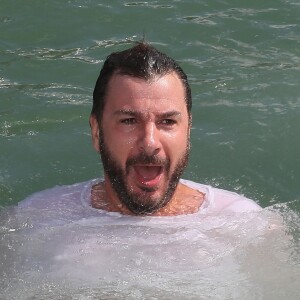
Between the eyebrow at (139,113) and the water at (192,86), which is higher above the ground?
the eyebrow at (139,113)

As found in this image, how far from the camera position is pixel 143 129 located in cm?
396

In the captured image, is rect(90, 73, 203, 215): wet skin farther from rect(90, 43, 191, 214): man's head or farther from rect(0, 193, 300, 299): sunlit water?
rect(0, 193, 300, 299): sunlit water

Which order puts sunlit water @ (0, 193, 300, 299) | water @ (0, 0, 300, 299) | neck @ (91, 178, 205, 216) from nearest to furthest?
sunlit water @ (0, 193, 300, 299) → neck @ (91, 178, 205, 216) → water @ (0, 0, 300, 299)

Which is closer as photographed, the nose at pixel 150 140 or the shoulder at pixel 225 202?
the nose at pixel 150 140

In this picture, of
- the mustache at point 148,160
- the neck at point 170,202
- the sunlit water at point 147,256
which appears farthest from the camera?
the neck at point 170,202

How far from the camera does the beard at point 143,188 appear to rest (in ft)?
12.9

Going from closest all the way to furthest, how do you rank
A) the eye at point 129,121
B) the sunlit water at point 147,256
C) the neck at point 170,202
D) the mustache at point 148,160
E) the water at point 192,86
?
the sunlit water at point 147,256
the mustache at point 148,160
the eye at point 129,121
the neck at point 170,202
the water at point 192,86

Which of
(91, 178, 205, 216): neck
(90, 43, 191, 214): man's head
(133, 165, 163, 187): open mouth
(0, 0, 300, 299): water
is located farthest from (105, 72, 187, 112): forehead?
(0, 0, 300, 299): water

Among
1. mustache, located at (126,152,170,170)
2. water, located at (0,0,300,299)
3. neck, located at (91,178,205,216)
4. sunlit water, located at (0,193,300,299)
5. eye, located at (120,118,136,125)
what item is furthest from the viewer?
water, located at (0,0,300,299)

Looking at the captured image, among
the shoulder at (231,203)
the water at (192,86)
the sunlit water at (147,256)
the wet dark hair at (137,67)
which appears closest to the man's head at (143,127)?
the wet dark hair at (137,67)

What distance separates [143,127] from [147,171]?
0.20 meters

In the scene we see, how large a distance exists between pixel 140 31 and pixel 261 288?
12.8 feet

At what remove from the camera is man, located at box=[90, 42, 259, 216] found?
13.0 feet

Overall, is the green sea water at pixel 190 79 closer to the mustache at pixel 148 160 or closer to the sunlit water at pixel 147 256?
the sunlit water at pixel 147 256
